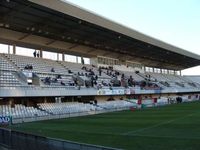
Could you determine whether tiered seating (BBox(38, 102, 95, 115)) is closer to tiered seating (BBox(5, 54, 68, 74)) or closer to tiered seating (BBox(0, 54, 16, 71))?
tiered seating (BBox(5, 54, 68, 74))

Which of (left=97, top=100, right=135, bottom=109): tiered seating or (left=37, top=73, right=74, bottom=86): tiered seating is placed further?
(left=97, top=100, right=135, bottom=109): tiered seating

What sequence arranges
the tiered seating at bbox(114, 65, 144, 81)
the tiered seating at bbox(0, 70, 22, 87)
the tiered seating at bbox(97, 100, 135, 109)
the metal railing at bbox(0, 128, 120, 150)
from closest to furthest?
1. the metal railing at bbox(0, 128, 120, 150)
2. the tiered seating at bbox(0, 70, 22, 87)
3. the tiered seating at bbox(97, 100, 135, 109)
4. the tiered seating at bbox(114, 65, 144, 81)

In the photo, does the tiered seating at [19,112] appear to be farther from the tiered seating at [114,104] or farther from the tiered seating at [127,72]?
the tiered seating at [127,72]

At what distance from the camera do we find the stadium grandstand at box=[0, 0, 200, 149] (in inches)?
1471

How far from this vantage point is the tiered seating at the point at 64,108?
1599 inches

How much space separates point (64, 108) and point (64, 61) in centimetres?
1410

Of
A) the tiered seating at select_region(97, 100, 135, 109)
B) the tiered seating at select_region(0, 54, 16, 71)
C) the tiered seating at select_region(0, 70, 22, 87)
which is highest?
the tiered seating at select_region(0, 54, 16, 71)

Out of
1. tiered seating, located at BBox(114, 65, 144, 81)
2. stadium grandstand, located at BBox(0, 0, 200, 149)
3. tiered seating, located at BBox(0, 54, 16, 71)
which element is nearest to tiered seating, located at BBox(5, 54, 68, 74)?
stadium grandstand, located at BBox(0, 0, 200, 149)

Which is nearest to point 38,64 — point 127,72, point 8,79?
point 8,79

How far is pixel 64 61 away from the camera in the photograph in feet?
182

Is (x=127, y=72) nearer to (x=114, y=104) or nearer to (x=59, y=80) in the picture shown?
(x=114, y=104)

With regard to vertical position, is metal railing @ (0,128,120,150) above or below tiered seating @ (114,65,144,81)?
below

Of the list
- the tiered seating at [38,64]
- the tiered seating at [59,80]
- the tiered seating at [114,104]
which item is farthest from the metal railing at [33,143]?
the tiered seating at [114,104]

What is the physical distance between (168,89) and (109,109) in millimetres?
29484
